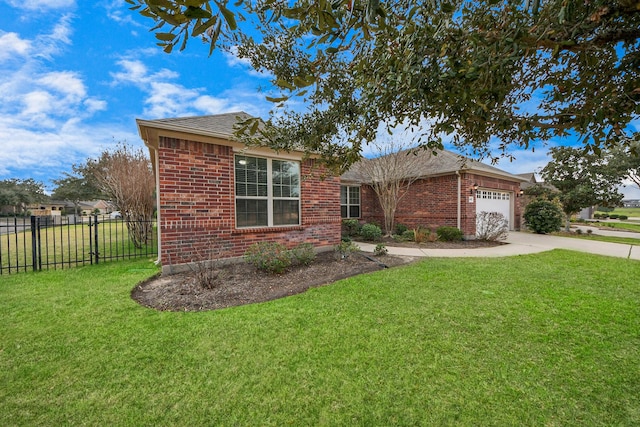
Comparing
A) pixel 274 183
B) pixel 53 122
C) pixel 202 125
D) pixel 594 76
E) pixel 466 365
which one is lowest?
pixel 466 365

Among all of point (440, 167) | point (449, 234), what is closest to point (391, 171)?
point (440, 167)

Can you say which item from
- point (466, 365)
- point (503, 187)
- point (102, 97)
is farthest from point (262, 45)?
point (102, 97)

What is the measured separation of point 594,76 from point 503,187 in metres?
12.7

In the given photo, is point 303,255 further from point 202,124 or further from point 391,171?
point 391,171

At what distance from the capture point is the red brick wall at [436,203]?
1071cm

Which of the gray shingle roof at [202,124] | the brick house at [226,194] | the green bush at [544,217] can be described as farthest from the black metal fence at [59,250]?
the green bush at [544,217]

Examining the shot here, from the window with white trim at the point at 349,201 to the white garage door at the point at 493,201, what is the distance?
18.6 ft

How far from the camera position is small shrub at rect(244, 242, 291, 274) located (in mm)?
5512

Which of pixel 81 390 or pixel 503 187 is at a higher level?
pixel 503 187

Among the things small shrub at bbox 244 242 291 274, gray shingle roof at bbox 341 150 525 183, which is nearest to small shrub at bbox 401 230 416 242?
gray shingle roof at bbox 341 150 525 183

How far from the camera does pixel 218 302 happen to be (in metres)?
4.12

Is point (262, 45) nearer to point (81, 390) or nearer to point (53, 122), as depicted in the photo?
point (81, 390)

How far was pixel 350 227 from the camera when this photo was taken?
39.2ft

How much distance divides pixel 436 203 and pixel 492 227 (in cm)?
241
